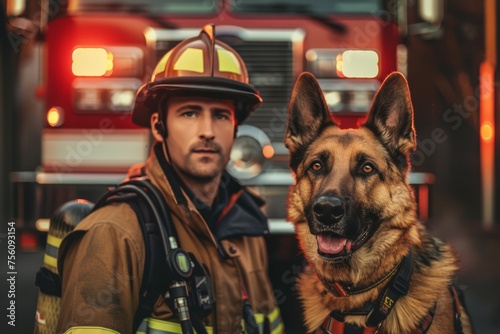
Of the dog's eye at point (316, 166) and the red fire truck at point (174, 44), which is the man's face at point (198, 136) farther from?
the red fire truck at point (174, 44)

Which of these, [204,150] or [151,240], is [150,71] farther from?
[151,240]

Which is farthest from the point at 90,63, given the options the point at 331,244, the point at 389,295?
the point at 389,295

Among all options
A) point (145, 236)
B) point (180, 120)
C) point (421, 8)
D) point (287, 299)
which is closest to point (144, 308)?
point (145, 236)

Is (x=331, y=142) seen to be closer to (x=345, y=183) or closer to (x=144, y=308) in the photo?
(x=345, y=183)

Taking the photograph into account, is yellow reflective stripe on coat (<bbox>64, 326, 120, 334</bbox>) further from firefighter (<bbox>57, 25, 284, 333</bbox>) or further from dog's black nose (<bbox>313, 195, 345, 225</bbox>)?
dog's black nose (<bbox>313, 195, 345, 225</bbox>)

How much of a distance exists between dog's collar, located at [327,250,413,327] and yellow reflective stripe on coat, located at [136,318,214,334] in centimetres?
68

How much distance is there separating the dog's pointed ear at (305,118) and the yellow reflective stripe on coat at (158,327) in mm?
826

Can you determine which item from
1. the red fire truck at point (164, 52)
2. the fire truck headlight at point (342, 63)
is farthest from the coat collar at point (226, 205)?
the fire truck headlight at point (342, 63)

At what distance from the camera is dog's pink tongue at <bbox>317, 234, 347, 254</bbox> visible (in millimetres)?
2893

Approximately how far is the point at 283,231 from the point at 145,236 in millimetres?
2035

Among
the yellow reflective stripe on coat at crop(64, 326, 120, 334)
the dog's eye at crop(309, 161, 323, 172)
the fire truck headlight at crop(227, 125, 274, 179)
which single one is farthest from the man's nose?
the fire truck headlight at crop(227, 125, 274, 179)

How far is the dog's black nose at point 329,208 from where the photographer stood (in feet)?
9.24

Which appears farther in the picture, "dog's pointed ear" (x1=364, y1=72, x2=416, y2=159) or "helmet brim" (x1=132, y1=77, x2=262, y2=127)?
"helmet brim" (x1=132, y1=77, x2=262, y2=127)

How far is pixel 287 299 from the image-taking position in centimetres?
478
